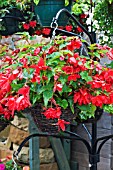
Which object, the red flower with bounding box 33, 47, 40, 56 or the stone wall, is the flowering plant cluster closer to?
the red flower with bounding box 33, 47, 40, 56

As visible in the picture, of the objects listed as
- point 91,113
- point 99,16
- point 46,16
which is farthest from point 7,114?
point 99,16

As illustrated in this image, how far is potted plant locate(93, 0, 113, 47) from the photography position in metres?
2.33

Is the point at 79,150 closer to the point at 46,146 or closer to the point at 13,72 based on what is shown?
the point at 46,146

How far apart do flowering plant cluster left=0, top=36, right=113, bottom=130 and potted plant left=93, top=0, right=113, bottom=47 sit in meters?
0.87

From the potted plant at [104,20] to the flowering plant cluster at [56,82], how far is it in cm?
87

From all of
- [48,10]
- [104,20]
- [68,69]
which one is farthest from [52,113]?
[104,20]

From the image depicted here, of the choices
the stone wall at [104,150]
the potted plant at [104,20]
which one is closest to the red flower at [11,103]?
the potted plant at [104,20]

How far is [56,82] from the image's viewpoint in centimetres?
144

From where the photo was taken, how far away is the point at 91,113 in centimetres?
158

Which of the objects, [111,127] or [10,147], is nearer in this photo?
[111,127]

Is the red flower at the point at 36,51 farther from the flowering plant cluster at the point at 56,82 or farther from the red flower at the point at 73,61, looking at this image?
the red flower at the point at 73,61

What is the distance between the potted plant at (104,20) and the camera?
233 centimetres

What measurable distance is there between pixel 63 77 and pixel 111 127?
4.14ft

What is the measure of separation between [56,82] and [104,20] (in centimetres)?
107
